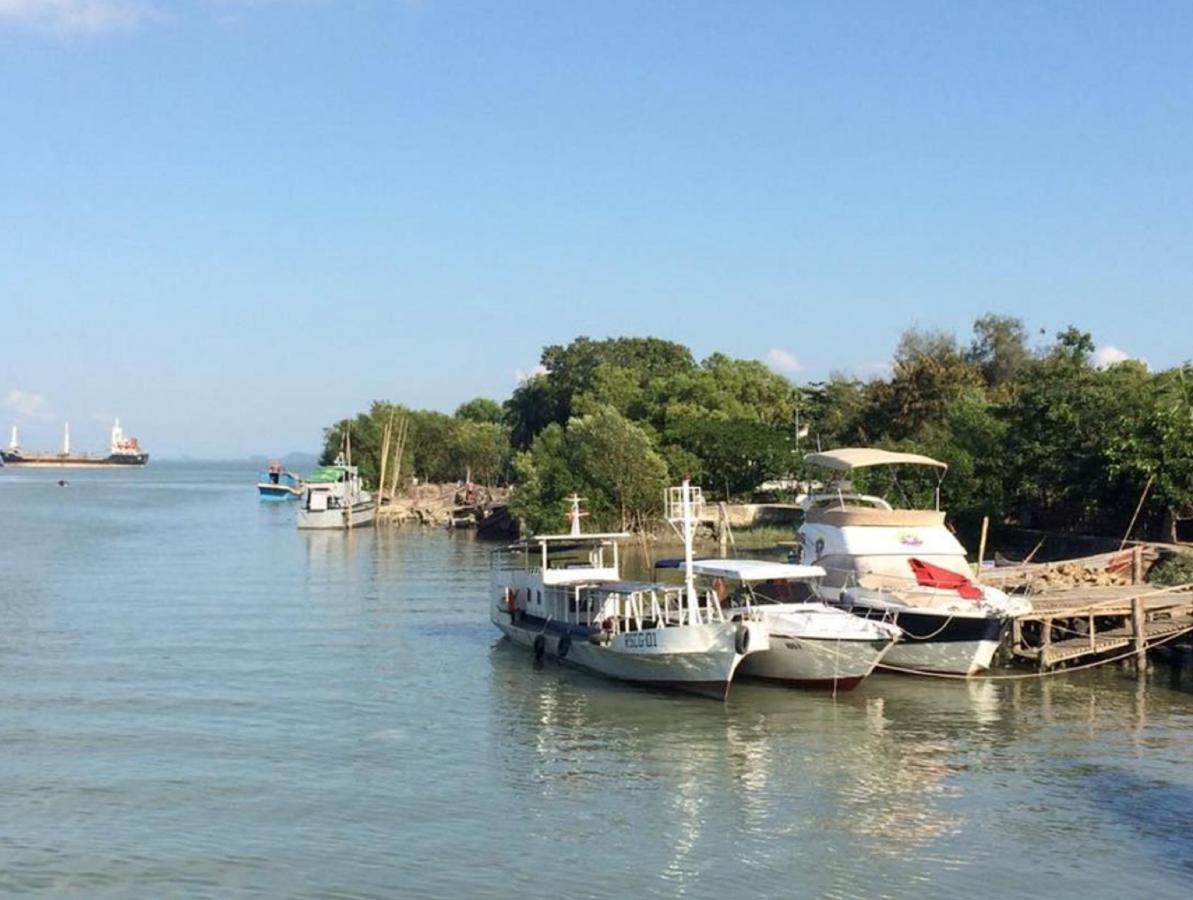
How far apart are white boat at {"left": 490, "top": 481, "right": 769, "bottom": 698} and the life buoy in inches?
0.9

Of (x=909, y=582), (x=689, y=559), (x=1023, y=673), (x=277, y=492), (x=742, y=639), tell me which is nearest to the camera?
(x=742, y=639)

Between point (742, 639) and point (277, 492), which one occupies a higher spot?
point (277, 492)

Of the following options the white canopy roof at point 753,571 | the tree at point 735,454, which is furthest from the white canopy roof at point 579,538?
the tree at point 735,454

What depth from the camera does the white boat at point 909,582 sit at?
31.7 meters

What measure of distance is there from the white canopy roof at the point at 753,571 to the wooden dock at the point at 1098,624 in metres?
5.74

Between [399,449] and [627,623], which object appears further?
[399,449]

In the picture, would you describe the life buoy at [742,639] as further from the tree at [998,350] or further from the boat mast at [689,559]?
the tree at [998,350]

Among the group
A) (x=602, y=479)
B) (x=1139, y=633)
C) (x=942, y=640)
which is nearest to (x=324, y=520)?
(x=602, y=479)

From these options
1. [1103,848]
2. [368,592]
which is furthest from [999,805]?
[368,592]

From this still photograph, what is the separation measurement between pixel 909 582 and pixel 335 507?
66.7 m

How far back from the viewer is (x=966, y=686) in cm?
3172

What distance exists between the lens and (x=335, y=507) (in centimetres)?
9500

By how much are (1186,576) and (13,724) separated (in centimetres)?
3383

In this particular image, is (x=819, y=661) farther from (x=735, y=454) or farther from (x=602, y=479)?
(x=735, y=454)
